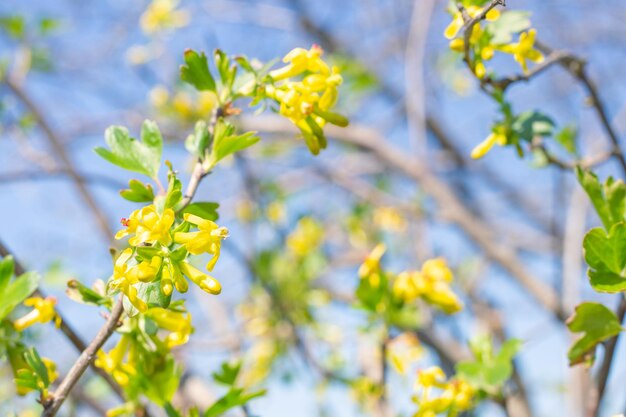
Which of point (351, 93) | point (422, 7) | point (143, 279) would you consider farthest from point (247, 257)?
point (143, 279)

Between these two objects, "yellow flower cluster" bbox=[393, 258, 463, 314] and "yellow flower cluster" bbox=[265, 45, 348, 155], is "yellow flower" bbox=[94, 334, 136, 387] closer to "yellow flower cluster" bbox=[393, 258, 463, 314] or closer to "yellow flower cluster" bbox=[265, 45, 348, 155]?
"yellow flower cluster" bbox=[265, 45, 348, 155]

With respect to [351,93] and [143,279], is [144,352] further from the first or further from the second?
[351,93]

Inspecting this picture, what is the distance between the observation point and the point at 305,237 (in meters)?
2.65

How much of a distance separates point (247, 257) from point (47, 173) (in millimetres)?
712

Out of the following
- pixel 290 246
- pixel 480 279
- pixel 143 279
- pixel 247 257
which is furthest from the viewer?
pixel 480 279

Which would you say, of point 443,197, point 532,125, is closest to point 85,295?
point 532,125

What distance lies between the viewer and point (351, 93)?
2.81 meters

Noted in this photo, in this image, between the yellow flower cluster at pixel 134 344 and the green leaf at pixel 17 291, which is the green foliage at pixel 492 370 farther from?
the green leaf at pixel 17 291

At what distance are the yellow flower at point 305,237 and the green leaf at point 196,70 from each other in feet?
5.64

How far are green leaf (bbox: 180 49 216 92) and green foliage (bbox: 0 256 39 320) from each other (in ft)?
0.94

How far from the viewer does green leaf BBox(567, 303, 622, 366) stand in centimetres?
73

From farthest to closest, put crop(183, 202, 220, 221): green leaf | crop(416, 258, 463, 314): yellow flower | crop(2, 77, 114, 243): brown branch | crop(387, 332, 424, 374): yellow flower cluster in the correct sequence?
crop(2, 77, 114, 243): brown branch < crop(387, 332, 424, 374): yellow flower cluster < crop(416, 258, 463, 314): yellow flower < crop(183, 202, 220, 221): green leaf

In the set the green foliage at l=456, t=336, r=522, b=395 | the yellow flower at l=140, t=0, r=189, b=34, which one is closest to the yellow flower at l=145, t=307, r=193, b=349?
the green foliage at l=456, t=336, r=522, b=395

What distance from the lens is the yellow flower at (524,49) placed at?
0.81 metres
